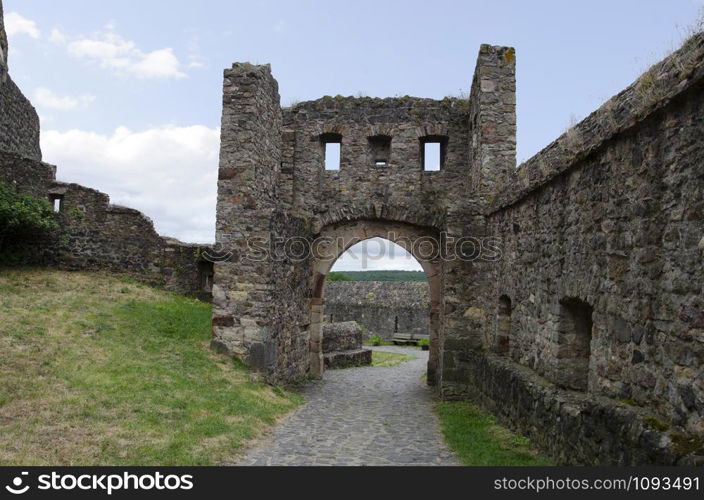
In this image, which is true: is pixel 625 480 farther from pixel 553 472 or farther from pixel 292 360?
pixel 292 360

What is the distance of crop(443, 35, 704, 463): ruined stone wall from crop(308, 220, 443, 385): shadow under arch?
544 centimetres

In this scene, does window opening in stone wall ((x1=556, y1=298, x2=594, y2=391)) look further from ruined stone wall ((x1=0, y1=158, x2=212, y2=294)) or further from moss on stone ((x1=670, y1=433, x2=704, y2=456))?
ruined stone wall ((x1=0, y1=158, x2=212, y2=294))

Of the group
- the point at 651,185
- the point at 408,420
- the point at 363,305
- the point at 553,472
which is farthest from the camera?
the point at 363,305

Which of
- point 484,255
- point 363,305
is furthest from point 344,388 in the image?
point 363,305

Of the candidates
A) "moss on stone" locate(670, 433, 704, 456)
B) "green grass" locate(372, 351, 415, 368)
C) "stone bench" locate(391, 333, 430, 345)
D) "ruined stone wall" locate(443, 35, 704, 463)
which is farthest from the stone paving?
"stone bench" locate(391, 333, 430, 345)

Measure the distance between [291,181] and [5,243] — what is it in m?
7.58

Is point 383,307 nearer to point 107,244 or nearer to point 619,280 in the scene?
point 107,244

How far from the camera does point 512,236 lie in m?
9.10

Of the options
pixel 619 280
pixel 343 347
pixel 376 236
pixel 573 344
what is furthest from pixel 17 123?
pixel 619 280

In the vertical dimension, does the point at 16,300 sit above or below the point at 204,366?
above

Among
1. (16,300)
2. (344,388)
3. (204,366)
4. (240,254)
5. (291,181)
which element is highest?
(291,181)

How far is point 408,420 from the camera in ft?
30.7

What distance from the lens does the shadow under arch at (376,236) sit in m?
13.6

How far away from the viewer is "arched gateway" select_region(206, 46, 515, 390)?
1080cm
